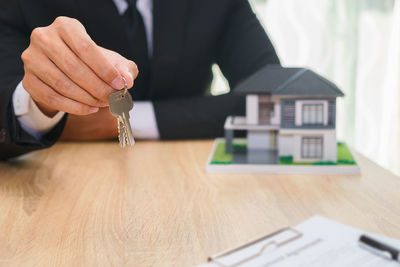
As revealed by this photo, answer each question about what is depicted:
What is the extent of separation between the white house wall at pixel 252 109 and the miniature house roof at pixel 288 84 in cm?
2

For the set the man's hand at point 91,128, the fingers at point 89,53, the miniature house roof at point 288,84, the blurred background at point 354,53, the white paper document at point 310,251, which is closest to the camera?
the white paper document at point 310,251

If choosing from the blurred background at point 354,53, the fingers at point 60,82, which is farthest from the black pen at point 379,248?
the blurred background at point 354,53

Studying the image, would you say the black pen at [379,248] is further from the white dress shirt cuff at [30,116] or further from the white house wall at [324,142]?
the white dress shirt cuff at [30,116]

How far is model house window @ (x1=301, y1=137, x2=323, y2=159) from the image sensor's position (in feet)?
3.09

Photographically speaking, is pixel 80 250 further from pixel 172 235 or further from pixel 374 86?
pixel 374 86

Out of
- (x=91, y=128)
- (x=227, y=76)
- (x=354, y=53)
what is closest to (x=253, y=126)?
(x=91, y=128)

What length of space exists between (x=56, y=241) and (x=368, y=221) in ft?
1.48

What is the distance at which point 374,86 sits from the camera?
2.30 meters

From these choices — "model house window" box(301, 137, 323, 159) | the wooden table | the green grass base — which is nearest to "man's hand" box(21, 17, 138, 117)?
the wooden table

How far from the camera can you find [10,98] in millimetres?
953

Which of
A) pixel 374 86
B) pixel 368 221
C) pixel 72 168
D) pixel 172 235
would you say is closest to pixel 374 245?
pixel 368 221

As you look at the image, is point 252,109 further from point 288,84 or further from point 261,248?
point 261,248

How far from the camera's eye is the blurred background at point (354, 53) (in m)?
2.19

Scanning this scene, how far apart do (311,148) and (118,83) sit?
46 cm
